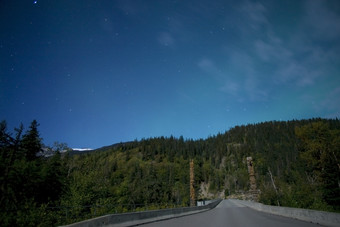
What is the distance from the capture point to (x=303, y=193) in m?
30.0

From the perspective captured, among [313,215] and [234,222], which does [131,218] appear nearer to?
[234,222]

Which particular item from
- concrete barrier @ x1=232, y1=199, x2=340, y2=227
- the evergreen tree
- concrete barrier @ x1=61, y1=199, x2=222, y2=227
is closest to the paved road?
concrete barrier @ x1=232, y1=199, x2=340, y2=227

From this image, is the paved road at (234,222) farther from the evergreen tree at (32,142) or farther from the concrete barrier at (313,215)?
the evergreen tree at (32,142)

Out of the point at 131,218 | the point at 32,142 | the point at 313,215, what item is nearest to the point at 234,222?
the point at 313,215

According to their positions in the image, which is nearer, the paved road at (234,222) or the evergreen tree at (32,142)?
the paved road at (234,222)

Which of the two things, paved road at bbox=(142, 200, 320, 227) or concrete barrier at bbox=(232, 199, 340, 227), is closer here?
concrete barrier at bbox=(232, 199, 340, 227)

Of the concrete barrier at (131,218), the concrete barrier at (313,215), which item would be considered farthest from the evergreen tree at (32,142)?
the concrete barrier at (313,215)

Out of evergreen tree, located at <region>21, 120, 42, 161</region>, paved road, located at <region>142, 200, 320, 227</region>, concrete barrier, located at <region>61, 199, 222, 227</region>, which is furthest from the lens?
evergreen tree, located at <region>21, 120, 42, 161</region>

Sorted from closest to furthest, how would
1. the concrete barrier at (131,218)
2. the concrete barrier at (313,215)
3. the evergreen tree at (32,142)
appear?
1. the concrete barrier at (131,218)
2. the concrete barrier at (313,215)
3. the evergreen tree at (32,142)

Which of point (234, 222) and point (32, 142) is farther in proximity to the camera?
point (32, 142)

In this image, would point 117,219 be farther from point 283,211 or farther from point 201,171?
point 201,171

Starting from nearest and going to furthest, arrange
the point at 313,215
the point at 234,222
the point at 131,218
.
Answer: the point at 313,215 → the point at 131,218 → the point at 234,222

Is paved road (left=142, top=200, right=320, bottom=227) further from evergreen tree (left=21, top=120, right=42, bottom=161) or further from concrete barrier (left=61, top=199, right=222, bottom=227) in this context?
evergreen tree (left=21, top=120, right=42, bottom=161)

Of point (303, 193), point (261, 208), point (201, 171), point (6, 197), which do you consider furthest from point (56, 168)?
point (201, 171)
